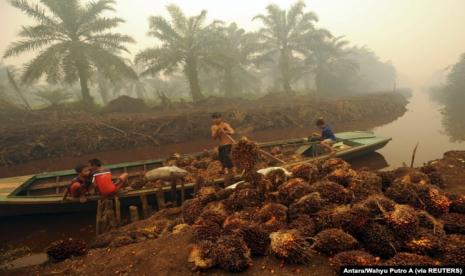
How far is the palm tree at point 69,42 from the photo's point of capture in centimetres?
1652

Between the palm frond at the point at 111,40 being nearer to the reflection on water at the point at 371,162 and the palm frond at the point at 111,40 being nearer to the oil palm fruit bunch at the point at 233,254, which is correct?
the reflection on water at the point at 371,162

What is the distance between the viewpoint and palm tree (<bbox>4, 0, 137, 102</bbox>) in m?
16.5

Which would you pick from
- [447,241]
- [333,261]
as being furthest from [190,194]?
[447,241]

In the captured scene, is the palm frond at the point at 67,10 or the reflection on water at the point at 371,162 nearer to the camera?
the reflection on water at the point at 371,162

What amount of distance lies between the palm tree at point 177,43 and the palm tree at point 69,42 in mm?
2124

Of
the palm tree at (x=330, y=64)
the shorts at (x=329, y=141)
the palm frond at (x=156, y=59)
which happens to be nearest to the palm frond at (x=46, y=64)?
the palm frond at (x=156, y=59)

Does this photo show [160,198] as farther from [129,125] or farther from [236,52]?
[236,52]

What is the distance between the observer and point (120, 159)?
49.5 ft

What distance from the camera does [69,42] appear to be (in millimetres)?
17422

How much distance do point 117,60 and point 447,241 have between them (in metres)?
19.1

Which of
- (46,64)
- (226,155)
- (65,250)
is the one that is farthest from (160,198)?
(46,64)

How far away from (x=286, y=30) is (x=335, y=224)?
964 inches

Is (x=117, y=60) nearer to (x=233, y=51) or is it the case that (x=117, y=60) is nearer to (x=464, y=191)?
(x=233, y=51)

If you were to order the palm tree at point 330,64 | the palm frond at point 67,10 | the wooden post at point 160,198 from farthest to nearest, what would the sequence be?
the palm tree at point 330,64, the palm frond at point 67,10, the wooden post at point 160,198
